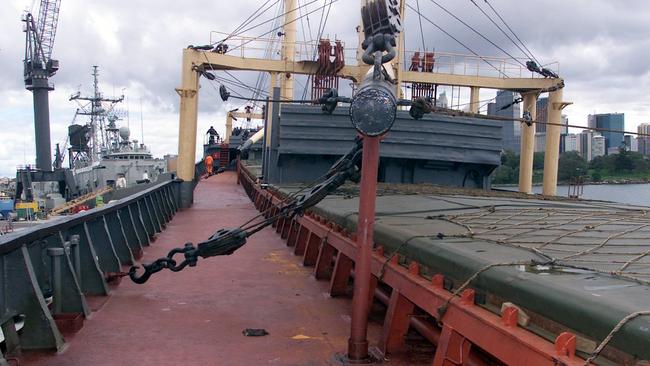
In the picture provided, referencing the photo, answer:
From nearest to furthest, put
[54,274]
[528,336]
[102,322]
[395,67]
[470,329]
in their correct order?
1. [528,336]
2. [470,329]
3. [54,274]
4. [102,322]
5. [395,67]

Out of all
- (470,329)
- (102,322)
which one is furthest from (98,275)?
(470,329)

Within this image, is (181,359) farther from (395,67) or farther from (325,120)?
(395,67)

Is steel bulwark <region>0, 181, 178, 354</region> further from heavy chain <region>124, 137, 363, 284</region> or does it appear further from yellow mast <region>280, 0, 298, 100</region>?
yellow mast <region>280, 0, 298, 100</region>

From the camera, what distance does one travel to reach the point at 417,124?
1132cm

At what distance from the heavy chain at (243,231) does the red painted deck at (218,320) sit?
46 cm

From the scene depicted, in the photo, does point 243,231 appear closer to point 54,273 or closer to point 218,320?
point 218,320

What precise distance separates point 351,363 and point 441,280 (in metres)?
1.07


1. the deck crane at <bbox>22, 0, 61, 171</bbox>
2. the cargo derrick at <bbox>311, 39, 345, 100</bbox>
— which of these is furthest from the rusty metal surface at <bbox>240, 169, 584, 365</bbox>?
the deck crane at <bbox>22, 0, 61, 171</bbox>

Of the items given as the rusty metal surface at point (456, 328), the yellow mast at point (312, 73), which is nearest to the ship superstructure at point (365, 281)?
the rusty metal surface at point (456, 328)

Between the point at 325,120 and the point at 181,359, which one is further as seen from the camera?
the point at 325,120

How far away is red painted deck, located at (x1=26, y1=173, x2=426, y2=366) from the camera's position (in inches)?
158

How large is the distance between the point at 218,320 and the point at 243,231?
838 millimetres

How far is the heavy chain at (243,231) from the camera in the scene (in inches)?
186

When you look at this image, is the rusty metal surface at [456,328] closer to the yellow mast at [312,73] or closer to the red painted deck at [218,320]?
the red painted deck at [218,320]
